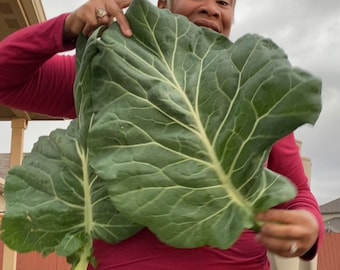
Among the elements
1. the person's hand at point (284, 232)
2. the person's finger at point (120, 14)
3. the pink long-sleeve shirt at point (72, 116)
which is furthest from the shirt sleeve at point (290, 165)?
the person's finger at point (120, 14)

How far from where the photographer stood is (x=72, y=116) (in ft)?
3.87

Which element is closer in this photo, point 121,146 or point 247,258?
point 121,146

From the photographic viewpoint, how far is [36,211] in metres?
0.86

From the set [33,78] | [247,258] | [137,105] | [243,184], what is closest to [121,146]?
[137,105]

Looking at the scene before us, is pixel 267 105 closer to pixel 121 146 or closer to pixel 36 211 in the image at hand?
pixel 121 146

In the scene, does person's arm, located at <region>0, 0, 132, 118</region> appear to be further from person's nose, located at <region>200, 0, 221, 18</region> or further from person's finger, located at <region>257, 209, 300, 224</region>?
person's finger, located at <region>257, 209, 300, 224</region>

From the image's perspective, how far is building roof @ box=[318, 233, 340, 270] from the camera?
7.75 m

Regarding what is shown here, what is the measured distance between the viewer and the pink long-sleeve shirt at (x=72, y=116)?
89 centimetres

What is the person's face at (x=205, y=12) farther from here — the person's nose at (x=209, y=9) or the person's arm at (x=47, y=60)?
the person's arm at (x=47, y=60)

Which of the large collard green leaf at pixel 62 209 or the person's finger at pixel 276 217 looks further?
the large collard green leaf at pixel 62 209

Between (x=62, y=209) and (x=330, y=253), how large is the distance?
750cm

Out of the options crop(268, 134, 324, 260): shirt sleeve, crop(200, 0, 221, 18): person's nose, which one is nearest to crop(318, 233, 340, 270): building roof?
crop(268, 134, 324, 260): shirt sleeve

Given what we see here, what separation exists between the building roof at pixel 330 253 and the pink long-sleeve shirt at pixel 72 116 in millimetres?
7082

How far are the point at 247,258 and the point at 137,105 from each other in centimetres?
33
